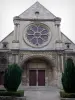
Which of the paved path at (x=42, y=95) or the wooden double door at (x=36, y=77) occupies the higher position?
the wooden double door at (x=36, y=77)

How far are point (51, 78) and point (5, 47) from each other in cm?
743

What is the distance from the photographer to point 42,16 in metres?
28.0

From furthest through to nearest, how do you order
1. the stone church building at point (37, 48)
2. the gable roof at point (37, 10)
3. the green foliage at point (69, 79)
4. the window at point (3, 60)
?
1. the gable roof at point (37, 10)
2. the window at point (3, 60)
3. the stone church building at point (37, 48)
4. the green foliage at point (69, 79)

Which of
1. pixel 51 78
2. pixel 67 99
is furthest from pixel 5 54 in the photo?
pixel 67 99

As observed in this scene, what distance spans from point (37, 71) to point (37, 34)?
5.11 meters

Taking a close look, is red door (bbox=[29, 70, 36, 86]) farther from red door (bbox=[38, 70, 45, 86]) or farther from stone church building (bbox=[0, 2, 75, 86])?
red door (bbox=[38, 70, 45, 86])

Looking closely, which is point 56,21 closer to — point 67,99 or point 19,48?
point 19,48

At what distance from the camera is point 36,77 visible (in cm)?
2645

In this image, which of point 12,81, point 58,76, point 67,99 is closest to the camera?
point 67,99

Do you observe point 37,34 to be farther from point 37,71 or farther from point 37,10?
point 37,71

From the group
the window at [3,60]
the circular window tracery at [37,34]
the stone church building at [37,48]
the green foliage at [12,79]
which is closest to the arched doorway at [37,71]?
the stone church building at [37,48]

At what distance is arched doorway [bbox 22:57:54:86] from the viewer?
25984 mm

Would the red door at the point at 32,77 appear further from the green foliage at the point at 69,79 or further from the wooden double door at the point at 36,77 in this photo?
the green foliage at the point at 69,79

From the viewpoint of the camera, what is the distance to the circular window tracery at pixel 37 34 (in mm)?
26719
